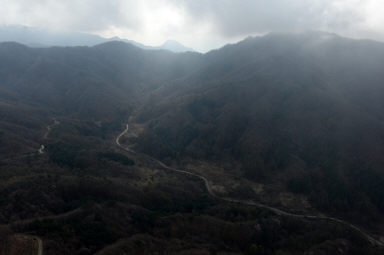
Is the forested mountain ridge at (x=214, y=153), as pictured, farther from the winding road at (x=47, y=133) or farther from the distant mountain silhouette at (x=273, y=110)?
the winding road at (x=47, y=133)

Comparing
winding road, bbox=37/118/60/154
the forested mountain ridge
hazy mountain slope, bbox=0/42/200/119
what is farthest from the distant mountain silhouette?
winding road, bbox=37/118/60/154

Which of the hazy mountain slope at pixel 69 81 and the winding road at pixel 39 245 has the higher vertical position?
the hazy mountain slope at pixel 69 81

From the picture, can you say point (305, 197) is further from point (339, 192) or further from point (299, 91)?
point (299, 91)

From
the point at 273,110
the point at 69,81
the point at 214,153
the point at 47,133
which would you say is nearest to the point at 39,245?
the point at 214,153

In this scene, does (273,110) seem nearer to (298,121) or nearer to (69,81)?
(298,121)

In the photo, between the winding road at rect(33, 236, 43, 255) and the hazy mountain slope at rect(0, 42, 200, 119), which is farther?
the hazy mountain slope at rect(0, 42, 200, 119)

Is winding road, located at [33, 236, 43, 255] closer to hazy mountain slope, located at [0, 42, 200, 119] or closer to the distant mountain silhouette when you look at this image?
the distant mountain silhouette

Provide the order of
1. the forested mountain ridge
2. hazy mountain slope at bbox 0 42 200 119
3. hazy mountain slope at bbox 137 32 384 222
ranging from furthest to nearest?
hazy mountain slope at bbox 0 42 200 119 → hazy mountain slope at bbox 137 32 384 222 → the forested mountain ridge

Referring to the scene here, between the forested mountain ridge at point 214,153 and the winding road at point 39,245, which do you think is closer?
the winding road at point 39,245

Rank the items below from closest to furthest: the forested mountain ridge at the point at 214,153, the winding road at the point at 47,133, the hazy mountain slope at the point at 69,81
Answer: the forested mountain ridge at the point at 214,153 → the winding road at the point at 47,133 → the hazy mountain slope at the point at 69,81

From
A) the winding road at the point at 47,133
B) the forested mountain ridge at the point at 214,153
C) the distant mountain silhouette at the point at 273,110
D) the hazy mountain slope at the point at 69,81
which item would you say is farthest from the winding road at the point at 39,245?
the hazy mountain slope at the point at 69,81
